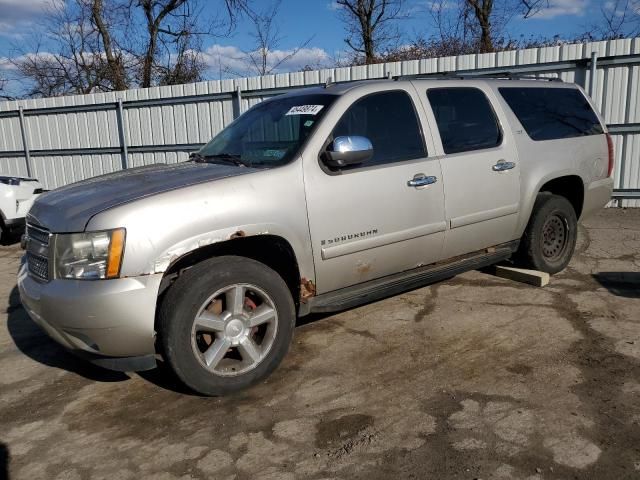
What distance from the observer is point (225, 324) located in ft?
10.9

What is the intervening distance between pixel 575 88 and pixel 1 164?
573 inches

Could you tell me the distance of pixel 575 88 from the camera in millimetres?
5586

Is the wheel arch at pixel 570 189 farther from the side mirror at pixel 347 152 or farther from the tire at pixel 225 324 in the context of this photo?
the tire at pixel 225 324

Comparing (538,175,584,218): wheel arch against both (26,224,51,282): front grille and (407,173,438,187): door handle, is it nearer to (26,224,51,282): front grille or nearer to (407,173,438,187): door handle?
(407,173,438,187): door handle

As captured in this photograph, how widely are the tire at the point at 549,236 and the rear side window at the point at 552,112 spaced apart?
627 millimetres

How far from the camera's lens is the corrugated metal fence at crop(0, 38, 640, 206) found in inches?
350

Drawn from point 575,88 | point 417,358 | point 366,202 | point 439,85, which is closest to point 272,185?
point 366,202

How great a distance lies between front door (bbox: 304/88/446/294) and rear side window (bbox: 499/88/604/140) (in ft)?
4.36

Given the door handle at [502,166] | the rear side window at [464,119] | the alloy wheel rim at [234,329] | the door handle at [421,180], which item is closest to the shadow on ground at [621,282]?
the door handle at [502,166]

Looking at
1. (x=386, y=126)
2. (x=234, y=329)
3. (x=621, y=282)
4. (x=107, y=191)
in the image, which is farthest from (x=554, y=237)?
(x=107, y=191)

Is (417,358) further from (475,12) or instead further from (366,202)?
(475,12)

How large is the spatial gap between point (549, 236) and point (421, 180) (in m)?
2.12

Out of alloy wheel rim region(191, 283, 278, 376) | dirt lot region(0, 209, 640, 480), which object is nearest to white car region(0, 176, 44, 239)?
dirt lot region(0, 209, 640, 480)

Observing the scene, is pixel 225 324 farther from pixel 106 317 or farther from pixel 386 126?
pixel 386 126
